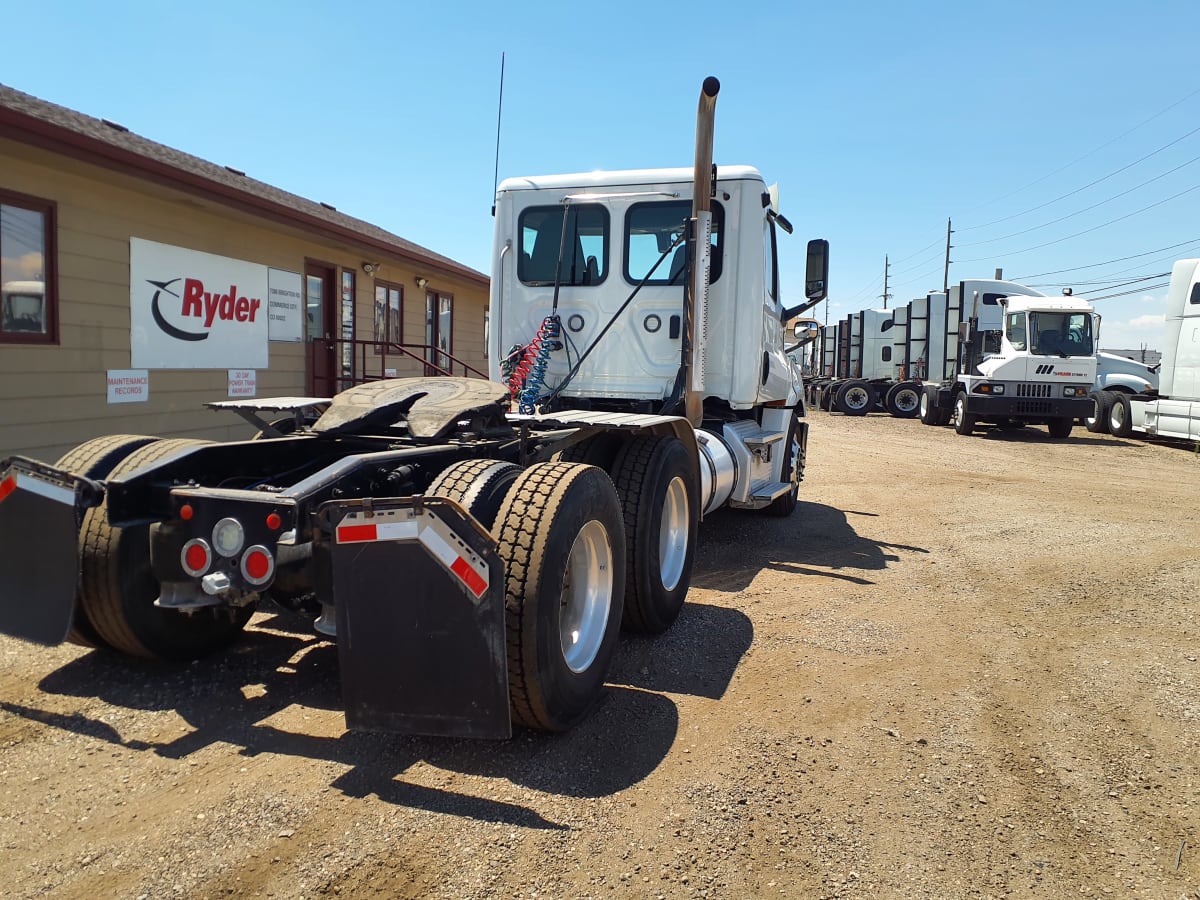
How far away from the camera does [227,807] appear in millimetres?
2809

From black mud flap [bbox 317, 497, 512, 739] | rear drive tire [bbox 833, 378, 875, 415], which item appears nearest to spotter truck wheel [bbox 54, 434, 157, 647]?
black mud flap [bbox 317, 497, 512, 739]

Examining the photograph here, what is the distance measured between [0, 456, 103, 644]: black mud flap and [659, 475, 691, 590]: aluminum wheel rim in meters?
3.02

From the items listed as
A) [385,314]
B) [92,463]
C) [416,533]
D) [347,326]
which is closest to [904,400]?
[385,314]

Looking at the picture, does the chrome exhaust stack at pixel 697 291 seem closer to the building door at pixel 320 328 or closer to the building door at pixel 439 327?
the building door at pixel 320 328

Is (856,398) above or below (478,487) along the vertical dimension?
above

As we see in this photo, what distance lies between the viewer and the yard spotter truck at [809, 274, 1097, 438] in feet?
62.4

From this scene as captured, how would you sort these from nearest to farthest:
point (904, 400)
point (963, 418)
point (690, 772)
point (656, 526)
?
point (690, 772)
point (656, 526)
point (963, 418)
point (904, 400)

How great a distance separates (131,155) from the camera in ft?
26.1

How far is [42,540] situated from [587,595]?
2.23 metres

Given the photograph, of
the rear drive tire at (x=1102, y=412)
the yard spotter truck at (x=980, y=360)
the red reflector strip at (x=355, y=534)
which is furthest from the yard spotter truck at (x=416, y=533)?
the rear drive tire at (x=1102, y=412)

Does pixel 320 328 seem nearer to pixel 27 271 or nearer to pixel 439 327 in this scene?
pixel 439 327

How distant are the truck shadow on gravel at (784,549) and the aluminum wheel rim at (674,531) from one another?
84 cm

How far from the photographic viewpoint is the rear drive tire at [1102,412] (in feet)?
69.3

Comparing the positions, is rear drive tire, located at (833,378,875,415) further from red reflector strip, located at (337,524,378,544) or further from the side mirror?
red reflector strip, located at (337,524,378,544)
